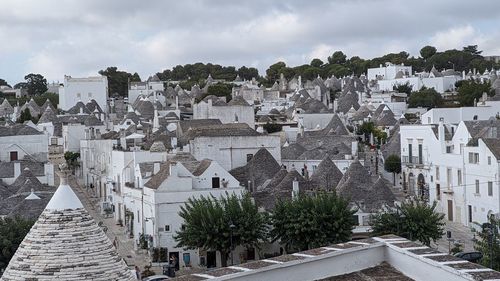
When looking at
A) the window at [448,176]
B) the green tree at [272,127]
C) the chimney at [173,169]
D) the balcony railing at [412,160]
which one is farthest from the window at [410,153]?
the green tree at [272,127]

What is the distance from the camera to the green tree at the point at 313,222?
34562mm

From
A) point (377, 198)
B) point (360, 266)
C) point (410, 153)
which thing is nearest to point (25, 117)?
point (410, 153)

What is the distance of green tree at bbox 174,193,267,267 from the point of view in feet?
114

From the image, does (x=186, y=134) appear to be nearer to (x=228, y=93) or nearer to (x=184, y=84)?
(x=228, y=93)

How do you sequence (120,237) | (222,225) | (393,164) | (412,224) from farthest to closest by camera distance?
(393,164), (120,237), (412,224), (222,225)

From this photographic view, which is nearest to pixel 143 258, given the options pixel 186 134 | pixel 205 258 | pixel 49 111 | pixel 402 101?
pixel 205 258

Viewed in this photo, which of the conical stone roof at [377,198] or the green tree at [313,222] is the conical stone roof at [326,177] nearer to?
the conical stone roof at [377,198]

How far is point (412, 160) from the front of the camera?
52844 mm

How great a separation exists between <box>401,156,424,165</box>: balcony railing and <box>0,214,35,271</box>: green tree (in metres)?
26.7

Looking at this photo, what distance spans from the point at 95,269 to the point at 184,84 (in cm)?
11767

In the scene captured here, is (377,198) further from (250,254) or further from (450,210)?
(450,210)

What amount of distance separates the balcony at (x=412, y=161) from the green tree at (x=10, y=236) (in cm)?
2665

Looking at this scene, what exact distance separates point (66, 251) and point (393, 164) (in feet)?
143

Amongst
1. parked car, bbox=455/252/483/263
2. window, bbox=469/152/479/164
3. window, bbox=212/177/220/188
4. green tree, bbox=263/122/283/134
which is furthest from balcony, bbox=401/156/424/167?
parked car, bbox=455/252/483/263
